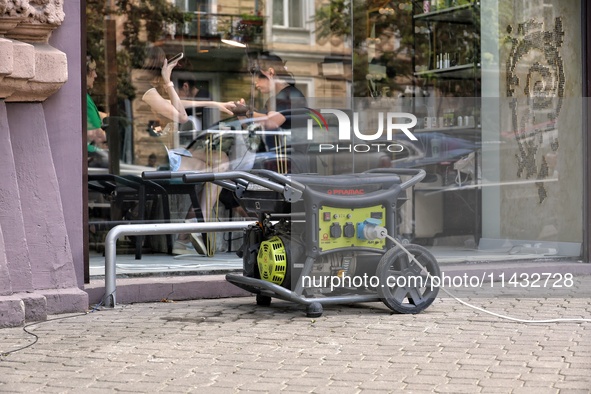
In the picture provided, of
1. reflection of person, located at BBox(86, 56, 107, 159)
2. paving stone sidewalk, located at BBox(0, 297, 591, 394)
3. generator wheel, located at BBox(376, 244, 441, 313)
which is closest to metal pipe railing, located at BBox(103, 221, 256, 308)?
paving stone sidewalk, located at BBox(0, 297, 591, 394)

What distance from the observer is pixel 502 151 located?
11.0 meters

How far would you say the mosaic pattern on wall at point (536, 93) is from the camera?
10992 mm

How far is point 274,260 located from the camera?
26.0 ft

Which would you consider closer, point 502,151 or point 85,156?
point 85,156

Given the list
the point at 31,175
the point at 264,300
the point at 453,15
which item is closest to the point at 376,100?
the point at 453,15

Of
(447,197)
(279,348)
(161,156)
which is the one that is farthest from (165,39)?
(279,348)

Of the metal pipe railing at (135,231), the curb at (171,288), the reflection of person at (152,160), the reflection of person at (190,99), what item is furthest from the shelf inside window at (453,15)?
the metal pipe railing at (135,231)

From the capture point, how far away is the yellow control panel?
7.93m

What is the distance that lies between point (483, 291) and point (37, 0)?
14.7 feet

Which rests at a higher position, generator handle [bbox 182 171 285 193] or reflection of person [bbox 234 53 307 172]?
reflection of person [bbox 234 53 307 172]

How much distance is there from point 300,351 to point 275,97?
4680 mm

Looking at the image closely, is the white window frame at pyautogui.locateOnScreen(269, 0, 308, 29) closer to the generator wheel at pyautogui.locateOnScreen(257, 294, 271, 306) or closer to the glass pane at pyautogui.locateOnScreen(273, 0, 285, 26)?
the glass pane at pyautogui.locateOnScreen(273, 0, 285, 26)

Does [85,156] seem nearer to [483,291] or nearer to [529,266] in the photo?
[483,291]

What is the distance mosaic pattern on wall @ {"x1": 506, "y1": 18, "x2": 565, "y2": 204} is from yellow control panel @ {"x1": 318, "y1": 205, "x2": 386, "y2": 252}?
3404mm
